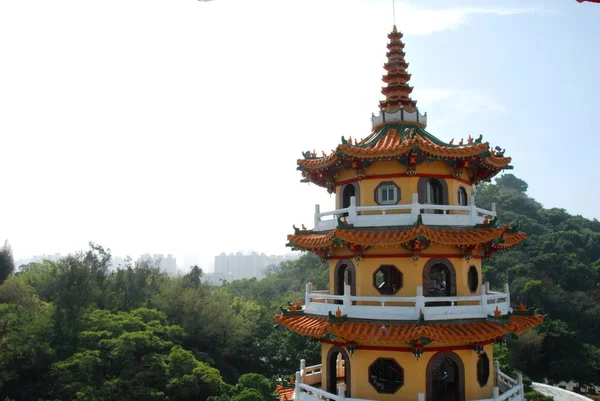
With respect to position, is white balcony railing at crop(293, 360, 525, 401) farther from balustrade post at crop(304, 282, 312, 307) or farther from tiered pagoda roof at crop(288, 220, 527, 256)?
tiered pagoda roof at crop(288, 220, 527, 256)

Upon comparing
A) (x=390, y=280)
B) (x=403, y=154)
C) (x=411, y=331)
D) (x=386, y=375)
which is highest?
(x=403, y=154)

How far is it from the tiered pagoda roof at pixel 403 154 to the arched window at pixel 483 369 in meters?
4.89

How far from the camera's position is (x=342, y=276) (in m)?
13.4

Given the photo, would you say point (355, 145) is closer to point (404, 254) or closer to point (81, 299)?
point (404, 254)

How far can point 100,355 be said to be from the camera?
107ft

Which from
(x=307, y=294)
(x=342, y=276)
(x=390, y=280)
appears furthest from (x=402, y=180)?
(x=307, y=294)

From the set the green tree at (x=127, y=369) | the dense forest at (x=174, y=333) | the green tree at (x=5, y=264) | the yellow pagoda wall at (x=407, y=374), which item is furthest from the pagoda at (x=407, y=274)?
the green tree at (x=5, y=264)

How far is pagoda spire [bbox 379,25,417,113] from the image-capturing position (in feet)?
47.2

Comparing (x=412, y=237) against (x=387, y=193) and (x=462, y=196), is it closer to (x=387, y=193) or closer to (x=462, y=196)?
(x=387, y=193)

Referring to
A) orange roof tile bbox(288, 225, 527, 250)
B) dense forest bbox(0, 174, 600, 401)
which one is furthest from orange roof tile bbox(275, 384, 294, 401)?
dense forest bbox(0, 174, 600, 401)

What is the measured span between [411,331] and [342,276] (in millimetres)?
3063

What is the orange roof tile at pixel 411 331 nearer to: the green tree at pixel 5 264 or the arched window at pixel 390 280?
the arched window at pixel 390 280

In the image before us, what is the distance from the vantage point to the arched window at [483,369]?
1251 centimetres

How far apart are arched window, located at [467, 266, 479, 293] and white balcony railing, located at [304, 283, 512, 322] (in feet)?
1.54
